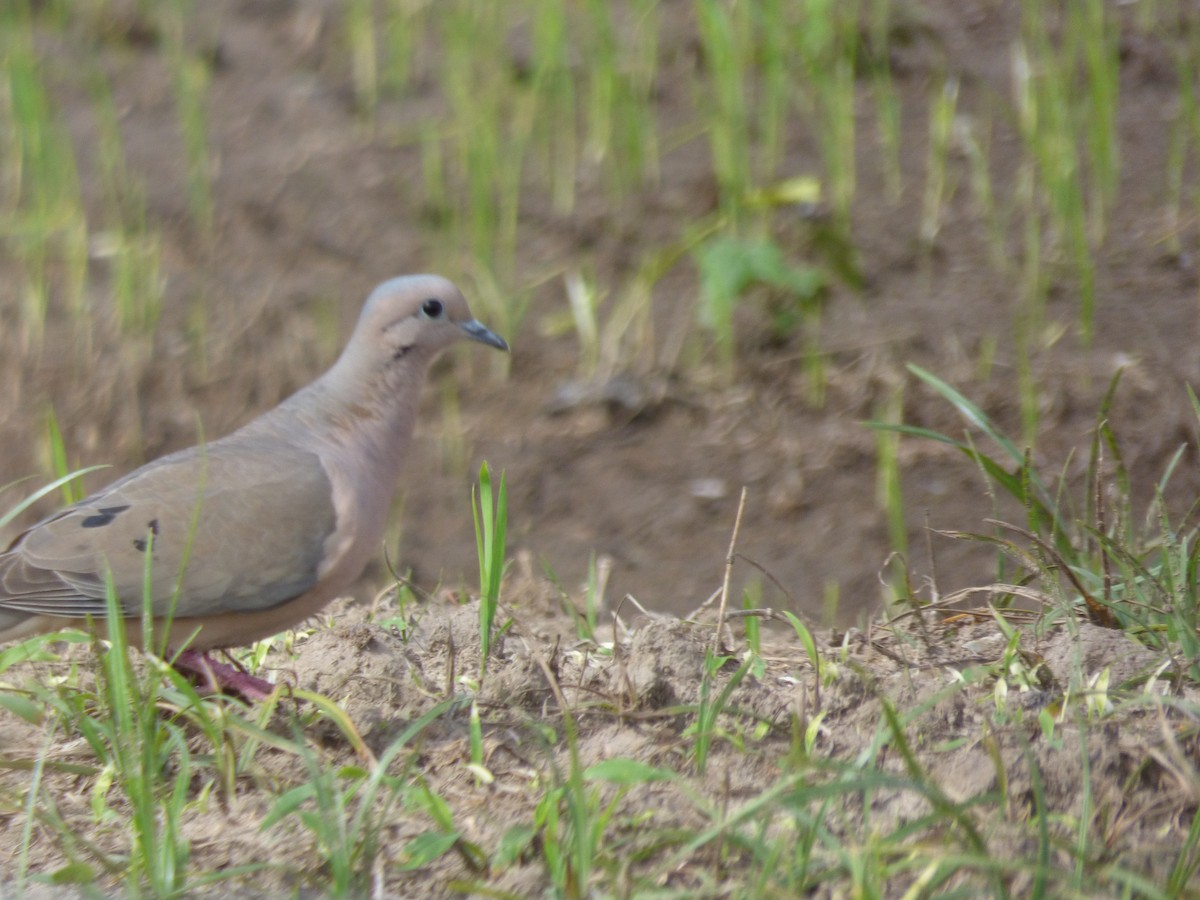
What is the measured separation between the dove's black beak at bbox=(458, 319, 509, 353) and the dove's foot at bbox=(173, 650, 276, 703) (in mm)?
985

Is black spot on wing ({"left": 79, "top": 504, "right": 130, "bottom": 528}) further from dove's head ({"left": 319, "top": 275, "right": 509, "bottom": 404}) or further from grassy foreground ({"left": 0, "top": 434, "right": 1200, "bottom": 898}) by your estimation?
dove's head ({"left": 319, "top": 275, "right": 509, "bottom": 404})

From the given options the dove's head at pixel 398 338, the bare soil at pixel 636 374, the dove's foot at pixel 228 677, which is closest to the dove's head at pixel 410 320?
the dove's head at pixel 398 338

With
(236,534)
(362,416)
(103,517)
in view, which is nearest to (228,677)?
(236,534)

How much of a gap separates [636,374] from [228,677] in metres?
2.21

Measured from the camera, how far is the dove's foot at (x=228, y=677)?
9.29 feet

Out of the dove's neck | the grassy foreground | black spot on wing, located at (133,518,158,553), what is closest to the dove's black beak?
the dove's neck

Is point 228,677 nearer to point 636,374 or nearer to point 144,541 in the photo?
point 144,541

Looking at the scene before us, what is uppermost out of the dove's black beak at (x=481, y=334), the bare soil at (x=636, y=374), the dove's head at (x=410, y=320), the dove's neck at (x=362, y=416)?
the dove's head at (x=410, y=320)

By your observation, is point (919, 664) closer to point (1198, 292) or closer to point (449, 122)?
point (1198, 292)

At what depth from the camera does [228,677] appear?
2.86 metres

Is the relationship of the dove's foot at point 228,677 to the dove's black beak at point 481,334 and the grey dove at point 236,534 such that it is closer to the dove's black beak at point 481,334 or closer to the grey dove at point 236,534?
the grey dove at point 236,534

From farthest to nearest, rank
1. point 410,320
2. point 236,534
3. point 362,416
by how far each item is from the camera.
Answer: point 410,320
point 362,416
point 236,534

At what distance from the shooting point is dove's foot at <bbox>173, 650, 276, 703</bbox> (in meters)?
2.83

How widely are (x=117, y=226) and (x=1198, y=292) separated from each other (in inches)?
147
